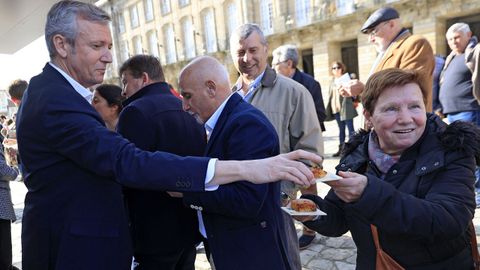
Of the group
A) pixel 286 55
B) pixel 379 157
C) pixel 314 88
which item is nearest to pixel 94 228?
pixel 379 157

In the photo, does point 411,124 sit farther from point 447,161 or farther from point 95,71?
point 95,71

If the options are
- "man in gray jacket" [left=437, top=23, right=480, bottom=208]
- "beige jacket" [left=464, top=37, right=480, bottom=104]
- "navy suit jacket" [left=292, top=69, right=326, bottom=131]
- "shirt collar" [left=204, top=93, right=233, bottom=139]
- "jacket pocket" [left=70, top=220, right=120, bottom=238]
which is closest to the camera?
"jacket pocket" [left=70, top=220, right=120, bottom=238]

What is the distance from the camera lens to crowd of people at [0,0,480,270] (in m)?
1.39

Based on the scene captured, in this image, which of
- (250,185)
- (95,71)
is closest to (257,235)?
(250,185)

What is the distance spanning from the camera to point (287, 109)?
3090mm

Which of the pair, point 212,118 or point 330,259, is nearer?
point 212,118

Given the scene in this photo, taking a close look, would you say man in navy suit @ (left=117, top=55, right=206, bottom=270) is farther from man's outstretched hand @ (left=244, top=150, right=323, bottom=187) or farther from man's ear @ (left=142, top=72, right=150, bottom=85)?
man's outstretched hand @ (left=244, top=150, right=323, bottom=187)

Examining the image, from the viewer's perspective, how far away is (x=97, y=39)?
5.20ft

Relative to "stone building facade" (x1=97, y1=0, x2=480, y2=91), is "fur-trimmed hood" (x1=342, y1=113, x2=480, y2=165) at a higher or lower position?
lower

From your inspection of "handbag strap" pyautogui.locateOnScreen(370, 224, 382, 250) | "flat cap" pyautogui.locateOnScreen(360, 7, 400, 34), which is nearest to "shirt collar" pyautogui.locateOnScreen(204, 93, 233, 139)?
"handbag strap" pyautogui.locateOnScreen(370, 224, 382, 250)

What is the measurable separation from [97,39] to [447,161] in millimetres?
1719

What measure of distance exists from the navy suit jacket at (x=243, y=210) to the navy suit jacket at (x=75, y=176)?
0.95ft

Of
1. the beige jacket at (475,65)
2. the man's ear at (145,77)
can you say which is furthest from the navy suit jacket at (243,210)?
the beige jacket at (475,65)

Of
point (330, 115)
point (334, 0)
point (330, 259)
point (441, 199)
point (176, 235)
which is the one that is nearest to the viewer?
point (441, 199)
